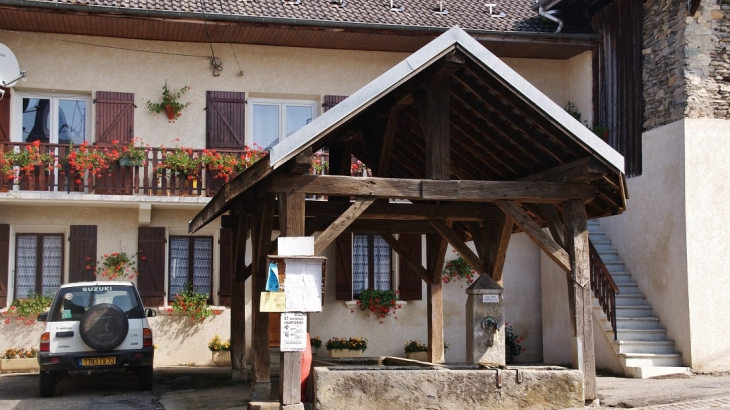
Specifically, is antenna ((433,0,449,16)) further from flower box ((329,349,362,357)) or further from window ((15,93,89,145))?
window ((15,93,89,145))

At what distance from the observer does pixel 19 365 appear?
1655 centimetres

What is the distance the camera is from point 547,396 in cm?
996

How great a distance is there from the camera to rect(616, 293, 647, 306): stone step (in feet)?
55.0

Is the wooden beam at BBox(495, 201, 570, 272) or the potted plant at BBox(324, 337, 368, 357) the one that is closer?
the wooden beam at BBox(495, 201, 570, 272)

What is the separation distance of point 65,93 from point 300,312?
1024 centimetres

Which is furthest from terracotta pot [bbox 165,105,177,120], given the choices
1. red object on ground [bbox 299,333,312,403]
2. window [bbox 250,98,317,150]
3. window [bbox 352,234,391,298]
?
red object on ground [bbox 299,333,312,403]

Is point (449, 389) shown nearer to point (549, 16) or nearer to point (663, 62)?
point (663, 62)

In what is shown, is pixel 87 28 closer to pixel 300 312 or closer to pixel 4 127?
pixel 4 127

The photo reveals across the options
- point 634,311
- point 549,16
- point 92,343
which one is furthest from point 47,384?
point 549,16

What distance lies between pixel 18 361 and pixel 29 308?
0.96 metres

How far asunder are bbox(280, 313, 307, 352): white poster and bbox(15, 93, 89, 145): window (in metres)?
9.79

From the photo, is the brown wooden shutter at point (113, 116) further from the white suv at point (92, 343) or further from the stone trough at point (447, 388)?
the stone trough at point (447, 388)

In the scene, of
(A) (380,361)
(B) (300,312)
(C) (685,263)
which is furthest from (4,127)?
(C) (685,263)

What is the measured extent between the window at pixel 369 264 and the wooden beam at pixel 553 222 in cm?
787
